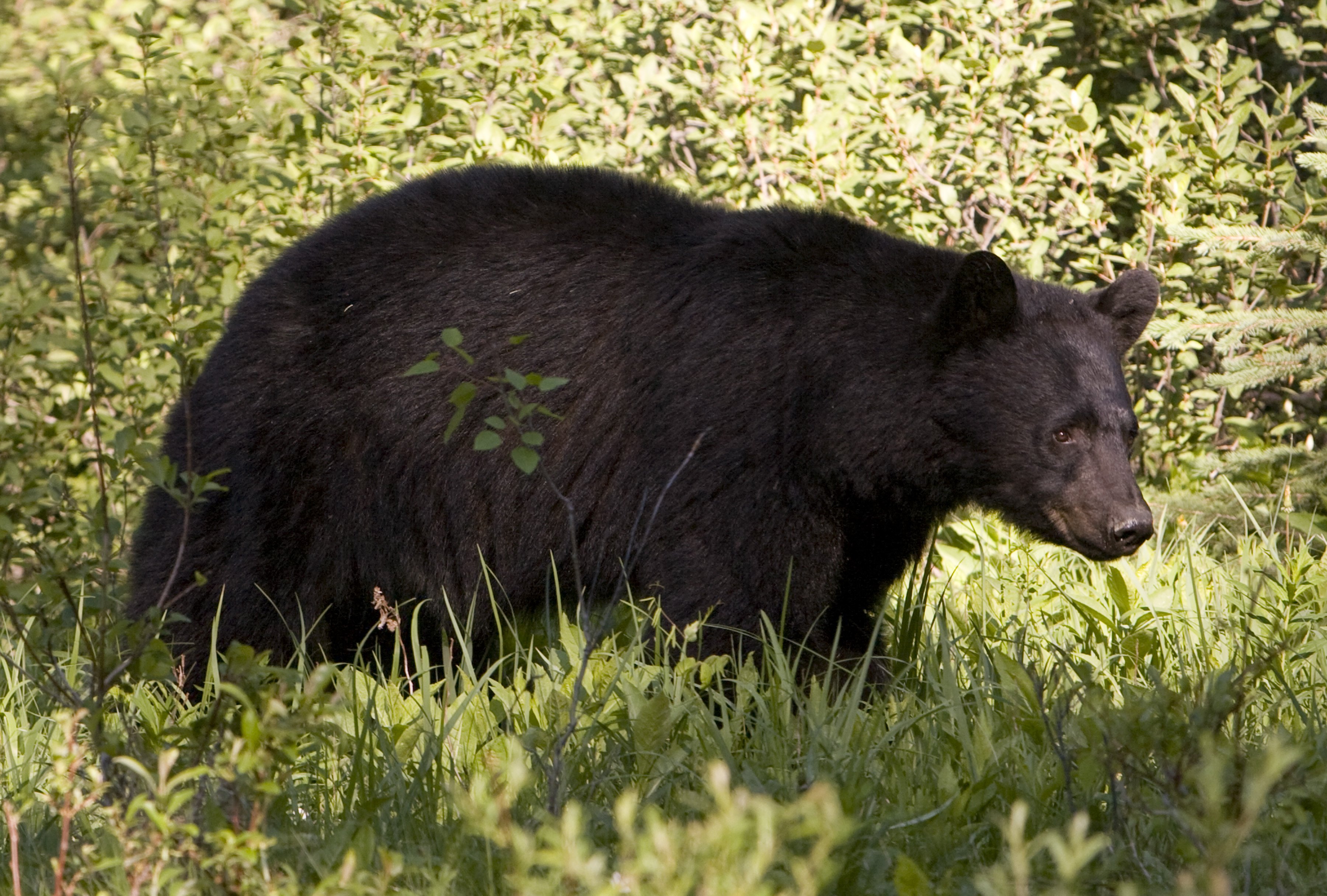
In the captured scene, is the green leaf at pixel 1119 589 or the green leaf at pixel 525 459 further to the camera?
the green leaf at pixel 1119 589

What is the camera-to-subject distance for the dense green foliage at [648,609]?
96.3 inches

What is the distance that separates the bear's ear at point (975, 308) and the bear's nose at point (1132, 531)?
0.64 metres

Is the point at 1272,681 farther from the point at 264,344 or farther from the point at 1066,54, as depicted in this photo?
the point at 1066,54

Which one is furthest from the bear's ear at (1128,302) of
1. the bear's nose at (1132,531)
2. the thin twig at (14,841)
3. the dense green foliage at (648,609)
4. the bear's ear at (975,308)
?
the thin twig at (14,841)

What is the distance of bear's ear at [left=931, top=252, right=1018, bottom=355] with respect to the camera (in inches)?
159

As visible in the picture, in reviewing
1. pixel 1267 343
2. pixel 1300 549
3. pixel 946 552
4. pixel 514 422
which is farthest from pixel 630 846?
pixel 1267 343

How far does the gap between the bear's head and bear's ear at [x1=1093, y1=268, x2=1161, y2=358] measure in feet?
0.94

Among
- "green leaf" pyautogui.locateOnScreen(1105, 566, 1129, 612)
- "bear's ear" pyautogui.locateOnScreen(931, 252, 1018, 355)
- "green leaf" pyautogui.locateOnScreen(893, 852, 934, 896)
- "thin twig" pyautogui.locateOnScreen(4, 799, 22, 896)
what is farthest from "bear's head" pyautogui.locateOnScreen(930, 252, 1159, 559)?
"thin twig" pyautogui.locateOnScreen(4, 799, 22, 896)

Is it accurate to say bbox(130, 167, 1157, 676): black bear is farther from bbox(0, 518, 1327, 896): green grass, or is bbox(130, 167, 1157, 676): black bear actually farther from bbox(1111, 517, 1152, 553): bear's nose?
bbox(0, 518, 1327, 896): green grass

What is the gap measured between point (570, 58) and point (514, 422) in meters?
3.96

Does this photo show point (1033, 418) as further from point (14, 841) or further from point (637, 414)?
point (14, 841)

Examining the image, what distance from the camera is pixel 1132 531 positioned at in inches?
158

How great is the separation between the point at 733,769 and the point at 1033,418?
5.25ft

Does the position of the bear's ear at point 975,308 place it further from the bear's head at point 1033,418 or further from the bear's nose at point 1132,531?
the bear's nose at point 1132,531
